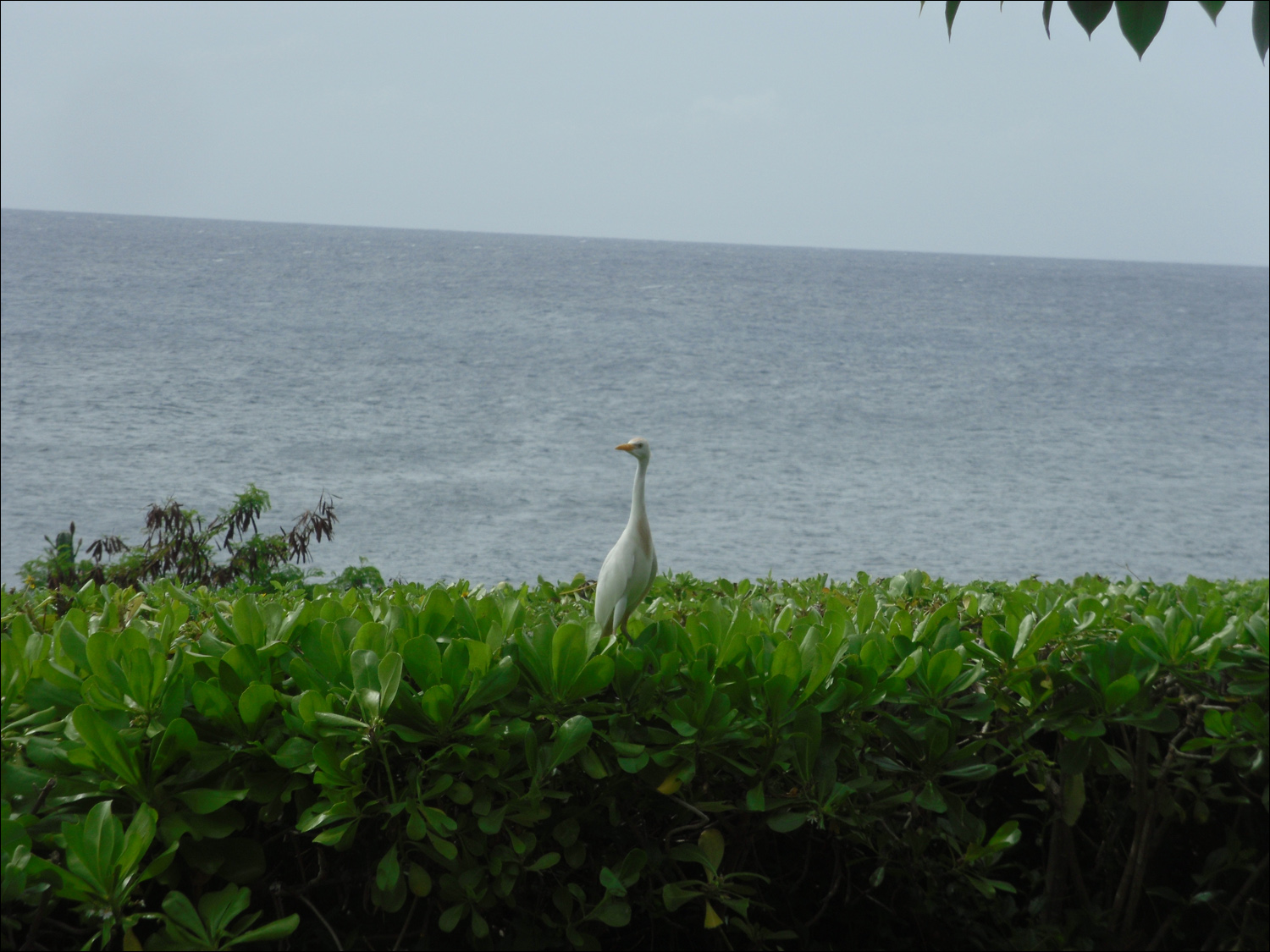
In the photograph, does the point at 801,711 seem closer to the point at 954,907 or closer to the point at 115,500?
the point at 954,907

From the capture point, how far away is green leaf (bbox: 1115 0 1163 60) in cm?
131

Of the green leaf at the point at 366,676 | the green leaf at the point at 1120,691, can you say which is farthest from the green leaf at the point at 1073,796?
the green leaf at the point at 366,676

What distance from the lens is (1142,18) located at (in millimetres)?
1314

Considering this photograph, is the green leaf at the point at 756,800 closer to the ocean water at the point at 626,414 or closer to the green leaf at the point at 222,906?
the green leaf at the point at 222,906

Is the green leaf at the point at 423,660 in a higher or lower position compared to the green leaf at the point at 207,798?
higher

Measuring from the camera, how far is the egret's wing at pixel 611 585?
82.8 inches

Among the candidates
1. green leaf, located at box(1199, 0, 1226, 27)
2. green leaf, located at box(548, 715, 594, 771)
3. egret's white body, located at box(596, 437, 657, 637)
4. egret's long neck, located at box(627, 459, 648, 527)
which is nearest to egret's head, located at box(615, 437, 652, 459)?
egret's long neck, located at box(627, 459, 648, 527)

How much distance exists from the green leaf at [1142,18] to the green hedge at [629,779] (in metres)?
1.15

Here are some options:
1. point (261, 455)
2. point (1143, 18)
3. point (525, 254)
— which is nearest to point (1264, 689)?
point (1143, 18)

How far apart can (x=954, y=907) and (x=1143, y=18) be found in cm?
184

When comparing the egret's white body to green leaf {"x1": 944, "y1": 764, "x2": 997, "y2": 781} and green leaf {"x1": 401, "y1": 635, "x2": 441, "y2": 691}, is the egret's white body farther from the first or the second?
green leaf {"x1": 944, "y1": 764, "x2": 997, "y2": 781}

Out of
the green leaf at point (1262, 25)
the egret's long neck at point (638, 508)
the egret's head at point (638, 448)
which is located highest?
the green leaf at point (1262, 25)

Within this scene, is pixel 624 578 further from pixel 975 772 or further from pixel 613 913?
pixel 975 772

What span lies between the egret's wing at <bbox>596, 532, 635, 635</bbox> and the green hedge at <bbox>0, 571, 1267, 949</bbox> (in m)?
0.09
